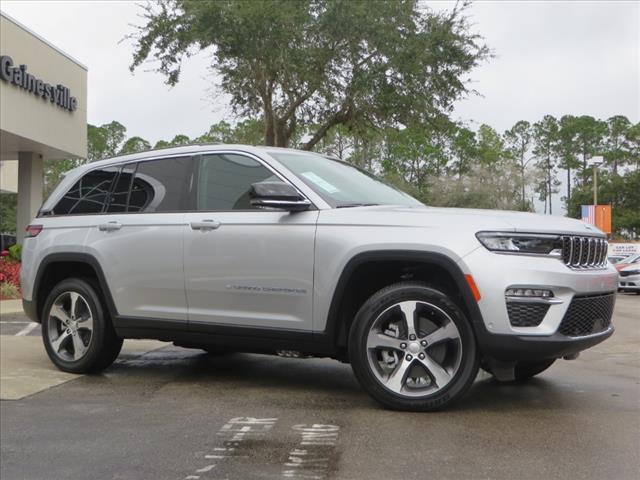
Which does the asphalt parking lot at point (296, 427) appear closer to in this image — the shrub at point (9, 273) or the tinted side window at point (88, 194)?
the tinted side window at point (88, 194)

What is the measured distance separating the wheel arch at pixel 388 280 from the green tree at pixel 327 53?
1549cm

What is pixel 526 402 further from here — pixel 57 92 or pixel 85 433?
pixel 57 92

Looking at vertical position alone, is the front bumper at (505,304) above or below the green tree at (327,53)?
below

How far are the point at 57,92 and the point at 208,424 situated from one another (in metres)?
18.4

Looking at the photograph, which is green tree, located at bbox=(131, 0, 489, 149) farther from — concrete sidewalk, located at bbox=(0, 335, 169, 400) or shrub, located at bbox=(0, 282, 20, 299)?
concrete sidewalk, located at bbox=(0, 335, 169, 400)

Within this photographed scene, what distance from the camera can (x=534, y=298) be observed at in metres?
4.41

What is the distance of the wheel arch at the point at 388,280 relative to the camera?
455 centimetres

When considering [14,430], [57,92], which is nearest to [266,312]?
[14,430]

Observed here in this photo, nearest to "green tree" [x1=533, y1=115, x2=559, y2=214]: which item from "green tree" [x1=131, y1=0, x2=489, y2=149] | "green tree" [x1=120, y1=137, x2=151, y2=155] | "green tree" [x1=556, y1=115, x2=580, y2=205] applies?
"green tree" [x1=556, y1=115, x2=580, y2=205]

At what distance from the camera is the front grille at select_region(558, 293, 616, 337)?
178 inches

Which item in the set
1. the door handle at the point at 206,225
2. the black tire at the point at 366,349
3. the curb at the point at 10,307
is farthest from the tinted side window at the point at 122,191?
the curb at the point at 10,307

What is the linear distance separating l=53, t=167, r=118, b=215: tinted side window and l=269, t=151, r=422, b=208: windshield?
1725mm

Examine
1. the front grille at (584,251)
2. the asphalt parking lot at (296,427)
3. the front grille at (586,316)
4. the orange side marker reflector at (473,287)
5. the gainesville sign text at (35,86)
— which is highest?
the gainesville sign text at (35,86)

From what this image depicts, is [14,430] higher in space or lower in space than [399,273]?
lower
